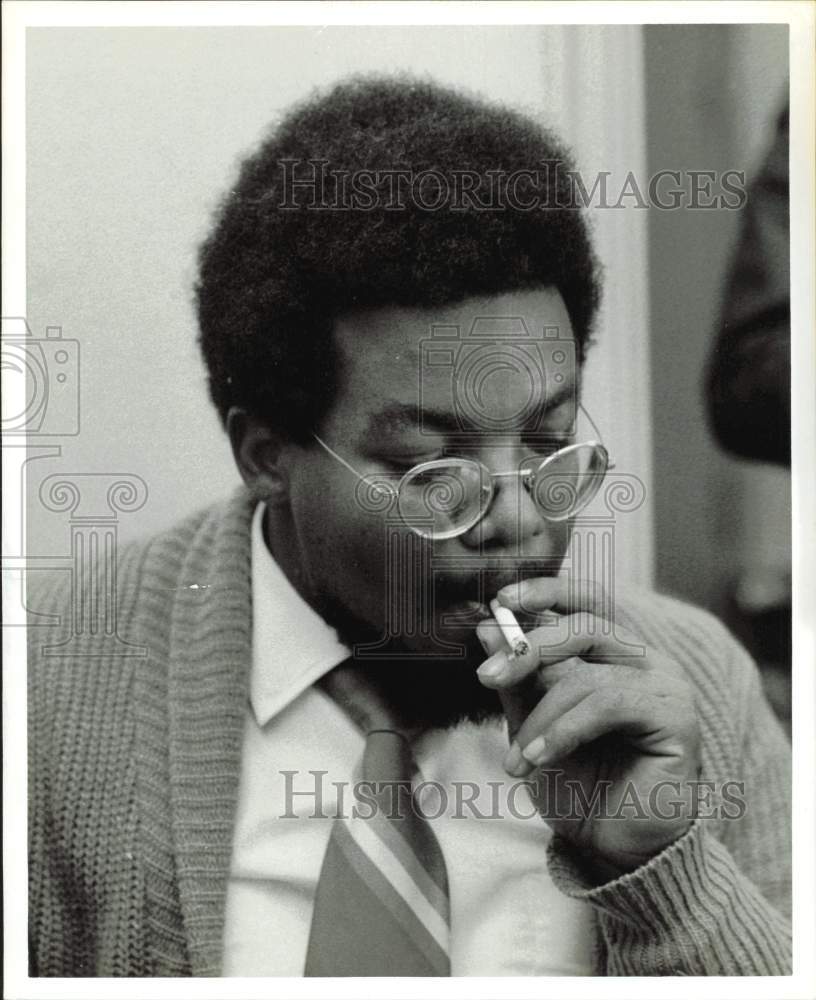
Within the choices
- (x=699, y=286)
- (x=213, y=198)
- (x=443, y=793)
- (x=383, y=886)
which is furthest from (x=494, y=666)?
(x=213, y=198)

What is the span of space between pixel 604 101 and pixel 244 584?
0.71m

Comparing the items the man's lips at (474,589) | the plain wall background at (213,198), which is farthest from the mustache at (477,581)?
the plain wall background at (213,198)

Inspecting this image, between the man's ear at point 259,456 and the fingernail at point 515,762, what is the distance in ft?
1.30

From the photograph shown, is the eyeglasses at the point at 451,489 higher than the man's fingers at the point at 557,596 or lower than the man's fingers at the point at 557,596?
higher

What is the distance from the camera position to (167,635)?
1479 millimetres

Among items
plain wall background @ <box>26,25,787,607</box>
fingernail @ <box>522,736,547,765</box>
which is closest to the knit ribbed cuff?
fingernail @ <box>522,736,547,765</box>

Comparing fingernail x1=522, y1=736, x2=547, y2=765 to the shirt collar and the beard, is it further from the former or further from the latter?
the shirt collar

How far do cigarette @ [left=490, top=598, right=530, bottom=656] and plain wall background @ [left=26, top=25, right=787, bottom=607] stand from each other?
0.52 feet

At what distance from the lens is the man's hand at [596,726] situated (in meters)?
1.45

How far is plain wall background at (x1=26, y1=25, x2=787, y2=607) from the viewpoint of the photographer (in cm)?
146

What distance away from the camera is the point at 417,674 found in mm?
1473

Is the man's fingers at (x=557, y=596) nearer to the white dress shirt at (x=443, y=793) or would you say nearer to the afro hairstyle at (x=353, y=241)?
the white dress shirt at (x=443, y=793)

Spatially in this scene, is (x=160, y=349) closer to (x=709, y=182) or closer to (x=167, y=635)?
(x=167, y=635)

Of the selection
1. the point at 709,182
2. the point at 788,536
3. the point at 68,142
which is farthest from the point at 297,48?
the point at 788,536
